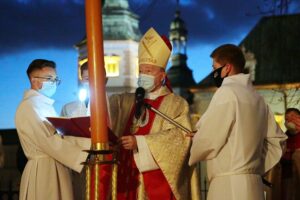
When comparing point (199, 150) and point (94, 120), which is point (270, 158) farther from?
point (94, 120)

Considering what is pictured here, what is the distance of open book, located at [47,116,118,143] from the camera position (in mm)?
4570

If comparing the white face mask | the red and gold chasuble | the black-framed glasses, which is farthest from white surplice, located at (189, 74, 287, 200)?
the white face mask

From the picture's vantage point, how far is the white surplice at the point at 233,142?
15.8ft

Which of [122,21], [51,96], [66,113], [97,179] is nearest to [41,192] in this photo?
[51,96]

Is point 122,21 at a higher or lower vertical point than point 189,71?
higher

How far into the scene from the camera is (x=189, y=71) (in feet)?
172

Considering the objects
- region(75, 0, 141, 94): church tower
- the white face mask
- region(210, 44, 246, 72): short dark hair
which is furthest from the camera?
region(75, 0, 141, 94): church tower

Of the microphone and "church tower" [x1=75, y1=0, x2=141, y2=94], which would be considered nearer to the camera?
the microphone

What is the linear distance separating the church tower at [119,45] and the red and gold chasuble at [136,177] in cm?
4297

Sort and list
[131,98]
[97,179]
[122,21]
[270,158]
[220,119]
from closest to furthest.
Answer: [97,179] < [220,119] < [270,158] < [131,98] < [122,21]

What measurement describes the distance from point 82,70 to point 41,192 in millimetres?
1368

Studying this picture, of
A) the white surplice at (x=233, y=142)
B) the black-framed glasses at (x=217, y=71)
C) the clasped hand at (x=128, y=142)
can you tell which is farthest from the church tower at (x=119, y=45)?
the white surplice at (x=233, y=142)

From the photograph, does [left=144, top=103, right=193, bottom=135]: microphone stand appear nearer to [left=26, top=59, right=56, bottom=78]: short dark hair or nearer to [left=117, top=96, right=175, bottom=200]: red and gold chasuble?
[left=117, top=96, right=175, bottom=200]: red and gold chasuble

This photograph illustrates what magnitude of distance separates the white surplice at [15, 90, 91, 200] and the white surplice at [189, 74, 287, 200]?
1.08 meters
